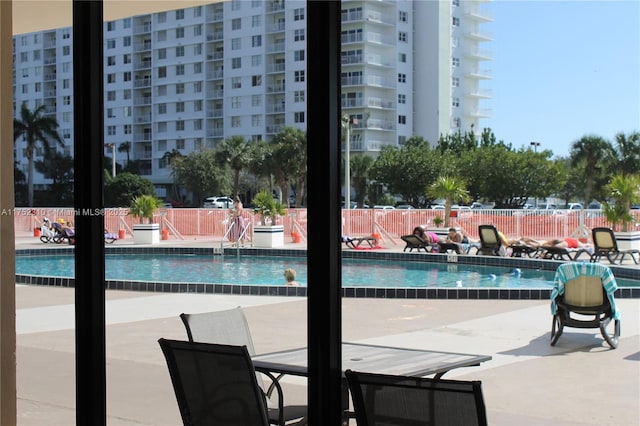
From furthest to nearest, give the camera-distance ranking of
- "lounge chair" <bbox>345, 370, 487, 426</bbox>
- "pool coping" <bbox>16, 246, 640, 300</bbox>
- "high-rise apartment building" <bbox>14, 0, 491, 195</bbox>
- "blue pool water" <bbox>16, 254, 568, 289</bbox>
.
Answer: "high-rise apartment building" <bbox>14, 0, 491, 195</bbox> → "blue pool water" <bbox>16, 254, 568, 289</bbox> → "pool coping" <bbox>16, 246, 640, 300</bbox> → "lounge chair" <bbox>345, 370, 487, 426</bbox>

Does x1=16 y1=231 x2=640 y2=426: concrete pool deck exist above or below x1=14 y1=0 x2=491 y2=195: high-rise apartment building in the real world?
below

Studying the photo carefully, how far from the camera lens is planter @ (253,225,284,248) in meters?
15.7

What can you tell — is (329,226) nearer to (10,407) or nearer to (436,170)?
(10,407)

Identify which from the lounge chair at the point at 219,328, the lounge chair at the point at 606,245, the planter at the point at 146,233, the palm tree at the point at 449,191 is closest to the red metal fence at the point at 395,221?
the palm tree at the point at 449,191

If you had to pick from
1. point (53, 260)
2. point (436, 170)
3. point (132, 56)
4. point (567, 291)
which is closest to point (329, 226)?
point (567, 291)

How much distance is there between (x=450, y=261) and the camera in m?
12.4

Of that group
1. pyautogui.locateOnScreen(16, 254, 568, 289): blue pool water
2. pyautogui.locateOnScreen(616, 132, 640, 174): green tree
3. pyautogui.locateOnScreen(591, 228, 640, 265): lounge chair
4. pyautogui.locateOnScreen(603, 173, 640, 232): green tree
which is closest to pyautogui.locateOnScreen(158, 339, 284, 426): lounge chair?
pyautogui.locateOnScreen(16, 254, 568, 289): blue pool water

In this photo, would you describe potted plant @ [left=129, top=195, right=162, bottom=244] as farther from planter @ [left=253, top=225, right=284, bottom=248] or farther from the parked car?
the parked car

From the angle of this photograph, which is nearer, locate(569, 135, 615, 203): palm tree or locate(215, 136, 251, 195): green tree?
locate(569, 135, 615, 203): palm tree

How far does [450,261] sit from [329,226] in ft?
36.3

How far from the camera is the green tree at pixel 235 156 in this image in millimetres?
45969


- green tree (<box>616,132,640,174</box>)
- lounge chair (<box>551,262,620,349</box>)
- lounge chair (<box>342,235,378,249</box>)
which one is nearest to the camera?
lounge chair (<box>551,262,620,349</box>)

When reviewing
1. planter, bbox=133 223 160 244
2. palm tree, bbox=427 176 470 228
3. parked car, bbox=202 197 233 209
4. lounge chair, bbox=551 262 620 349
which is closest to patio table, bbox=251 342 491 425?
lounge chair, bbox=551 262 620 349

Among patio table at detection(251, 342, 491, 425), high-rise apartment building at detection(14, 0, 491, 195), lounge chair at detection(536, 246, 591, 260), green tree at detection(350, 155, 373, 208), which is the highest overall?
high-rise apartment building at detection(14, 0, 491, 195)
